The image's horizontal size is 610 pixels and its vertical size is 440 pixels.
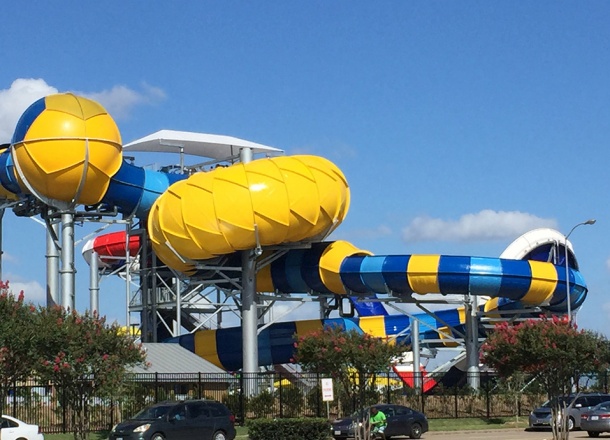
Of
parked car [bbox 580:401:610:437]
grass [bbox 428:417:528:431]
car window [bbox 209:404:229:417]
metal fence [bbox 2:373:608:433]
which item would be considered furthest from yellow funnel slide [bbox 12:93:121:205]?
parked car [bbox 580:401:610:437]

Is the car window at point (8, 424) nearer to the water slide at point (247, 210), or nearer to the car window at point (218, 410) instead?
the car window at point (218, 410)

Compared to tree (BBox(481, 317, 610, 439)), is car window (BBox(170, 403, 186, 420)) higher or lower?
lower

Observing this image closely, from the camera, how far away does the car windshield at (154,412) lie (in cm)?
3569

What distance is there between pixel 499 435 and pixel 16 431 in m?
19.2

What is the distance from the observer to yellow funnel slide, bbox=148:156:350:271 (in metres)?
53.9

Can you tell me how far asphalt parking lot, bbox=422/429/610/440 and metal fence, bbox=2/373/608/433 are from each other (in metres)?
3.67

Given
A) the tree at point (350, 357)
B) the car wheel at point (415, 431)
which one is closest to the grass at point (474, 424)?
the tree at point (350, 357)

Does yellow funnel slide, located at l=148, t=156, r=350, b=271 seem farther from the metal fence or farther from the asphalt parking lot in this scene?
the asphalt parking lot

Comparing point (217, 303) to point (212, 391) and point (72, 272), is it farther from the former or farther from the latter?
point (212, 391)

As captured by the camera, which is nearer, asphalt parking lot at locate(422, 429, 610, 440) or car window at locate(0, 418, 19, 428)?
car window at locate(0, 418, 19, 428)

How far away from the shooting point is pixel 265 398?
50750mm

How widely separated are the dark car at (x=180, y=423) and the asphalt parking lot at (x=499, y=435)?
10.6m

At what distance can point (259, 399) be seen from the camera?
166 ft

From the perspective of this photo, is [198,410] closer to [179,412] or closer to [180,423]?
[179,412]
